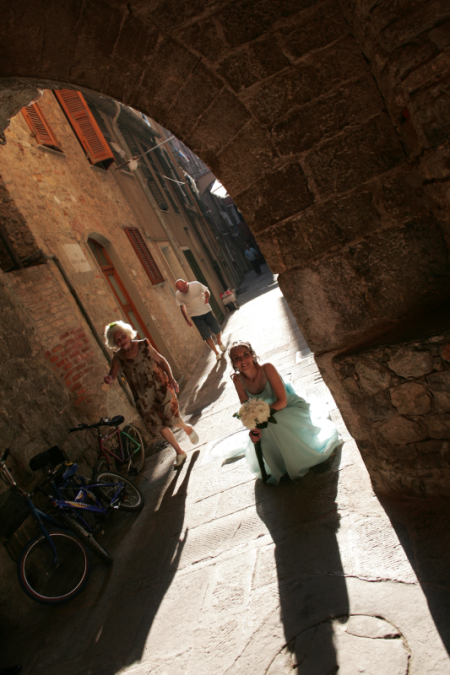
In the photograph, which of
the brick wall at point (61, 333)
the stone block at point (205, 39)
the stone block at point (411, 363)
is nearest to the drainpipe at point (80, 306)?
the brick wall at point (61, 333)

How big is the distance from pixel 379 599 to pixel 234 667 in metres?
0.84

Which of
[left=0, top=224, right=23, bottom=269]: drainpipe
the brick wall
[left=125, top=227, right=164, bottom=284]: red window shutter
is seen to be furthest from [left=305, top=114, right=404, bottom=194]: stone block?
[left=125, top=227, right=164, bottom=284]: red window shutter

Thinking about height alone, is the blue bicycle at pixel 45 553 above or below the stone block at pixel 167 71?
below

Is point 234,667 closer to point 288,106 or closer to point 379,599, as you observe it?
point 379,599

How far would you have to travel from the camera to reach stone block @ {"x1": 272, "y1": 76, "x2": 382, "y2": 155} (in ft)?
8.05

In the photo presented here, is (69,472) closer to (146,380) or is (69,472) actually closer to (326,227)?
(146,380)

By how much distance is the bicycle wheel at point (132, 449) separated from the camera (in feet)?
18.7

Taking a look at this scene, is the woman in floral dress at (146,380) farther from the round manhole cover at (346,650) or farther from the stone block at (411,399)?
the round manhole cover at (346,650)

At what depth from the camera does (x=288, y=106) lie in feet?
8.29

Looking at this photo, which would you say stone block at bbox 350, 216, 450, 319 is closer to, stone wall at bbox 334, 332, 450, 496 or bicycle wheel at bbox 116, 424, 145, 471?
stone wall at bbox 334, 332, 450, 496

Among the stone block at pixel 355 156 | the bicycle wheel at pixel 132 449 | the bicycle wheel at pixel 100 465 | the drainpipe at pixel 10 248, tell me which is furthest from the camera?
the bicycle wheel at pixel 132 449

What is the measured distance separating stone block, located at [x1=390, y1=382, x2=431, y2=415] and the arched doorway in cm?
693

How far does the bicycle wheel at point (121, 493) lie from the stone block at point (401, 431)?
114 inches

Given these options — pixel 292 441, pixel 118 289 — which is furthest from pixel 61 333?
pixel 292 441
